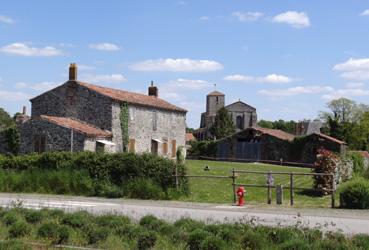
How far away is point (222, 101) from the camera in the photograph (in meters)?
126

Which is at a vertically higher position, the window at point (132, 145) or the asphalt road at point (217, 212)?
the window at point (132, 145)

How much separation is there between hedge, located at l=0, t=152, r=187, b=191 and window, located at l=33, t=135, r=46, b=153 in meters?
10.2

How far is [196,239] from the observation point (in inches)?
415

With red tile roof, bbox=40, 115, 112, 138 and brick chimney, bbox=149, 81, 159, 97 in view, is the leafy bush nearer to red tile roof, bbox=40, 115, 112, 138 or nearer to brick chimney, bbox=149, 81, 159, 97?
red tile roof, bbox=40, 115, 112, 138

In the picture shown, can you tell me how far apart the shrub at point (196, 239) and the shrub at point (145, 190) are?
12.4 m

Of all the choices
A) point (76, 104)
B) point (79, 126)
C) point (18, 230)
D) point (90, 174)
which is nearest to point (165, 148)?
point (76, 104)

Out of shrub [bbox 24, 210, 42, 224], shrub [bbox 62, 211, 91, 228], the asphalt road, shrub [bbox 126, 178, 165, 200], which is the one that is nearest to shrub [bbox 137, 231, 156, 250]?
shrub [bbox 62, 211, 91, 228]

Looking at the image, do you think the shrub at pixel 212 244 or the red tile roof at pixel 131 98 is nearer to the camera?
the shrub at pixel 212 244

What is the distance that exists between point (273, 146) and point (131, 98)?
21.7m

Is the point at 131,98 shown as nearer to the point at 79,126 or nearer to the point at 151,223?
the point at 79,126

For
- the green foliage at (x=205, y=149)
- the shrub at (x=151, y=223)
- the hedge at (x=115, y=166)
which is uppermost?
the green foliage at (x=205, y=149)

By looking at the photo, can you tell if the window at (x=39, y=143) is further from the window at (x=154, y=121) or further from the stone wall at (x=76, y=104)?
the window at (x=154, y=121)

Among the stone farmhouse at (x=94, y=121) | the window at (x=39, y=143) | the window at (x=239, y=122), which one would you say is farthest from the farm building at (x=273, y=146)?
the window at (x=239, y=122)

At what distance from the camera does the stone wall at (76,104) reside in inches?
1602
